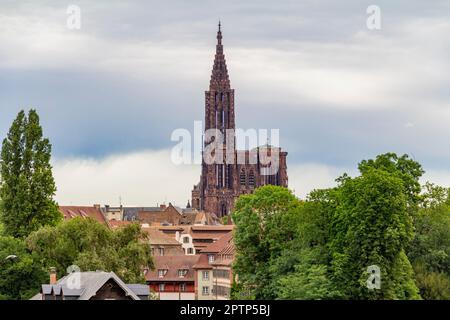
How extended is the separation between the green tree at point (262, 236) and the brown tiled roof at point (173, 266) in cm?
4632

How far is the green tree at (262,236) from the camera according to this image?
10469cm

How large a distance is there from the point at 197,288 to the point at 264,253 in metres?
50.9

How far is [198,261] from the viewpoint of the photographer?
159 metres

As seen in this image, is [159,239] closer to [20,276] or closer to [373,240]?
[20,276]

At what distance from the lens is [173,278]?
160 m

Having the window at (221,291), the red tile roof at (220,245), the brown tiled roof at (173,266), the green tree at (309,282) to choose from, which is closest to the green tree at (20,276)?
the green tree at (309,282)

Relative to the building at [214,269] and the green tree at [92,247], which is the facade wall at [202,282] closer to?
the building at [214,269]


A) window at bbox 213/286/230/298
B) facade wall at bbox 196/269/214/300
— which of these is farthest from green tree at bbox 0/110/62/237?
facade wall at bbox 196/269/214/300

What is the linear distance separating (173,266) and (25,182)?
41708 millimetres

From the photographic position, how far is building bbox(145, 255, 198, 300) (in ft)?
519

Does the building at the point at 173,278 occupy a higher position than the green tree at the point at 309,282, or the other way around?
the building at the point at 173,278
